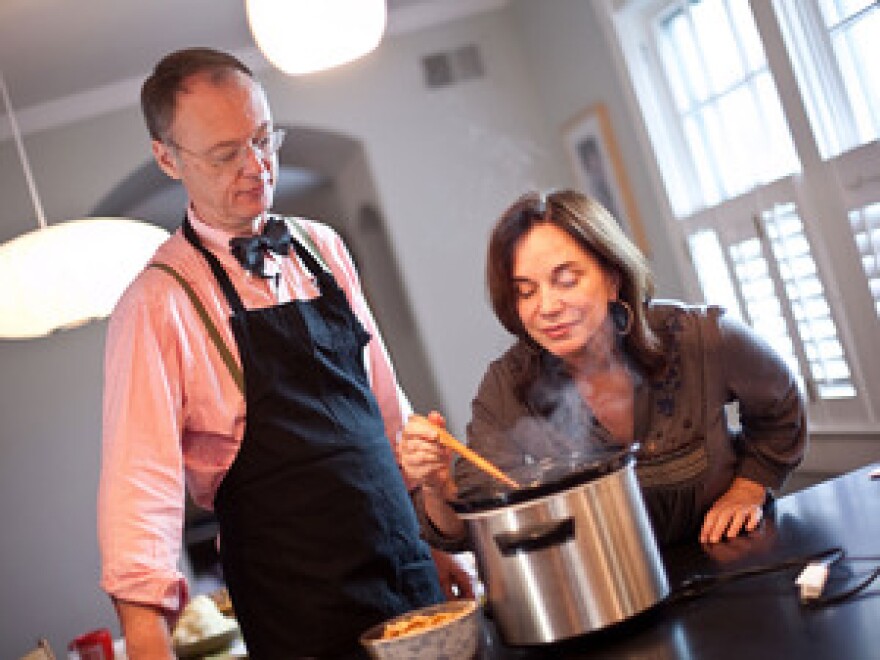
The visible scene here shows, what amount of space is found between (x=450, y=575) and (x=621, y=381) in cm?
55

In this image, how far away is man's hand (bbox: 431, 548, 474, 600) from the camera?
2096 mm

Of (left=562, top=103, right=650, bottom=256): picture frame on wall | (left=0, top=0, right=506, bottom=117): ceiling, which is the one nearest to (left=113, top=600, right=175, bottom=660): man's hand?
(left=0, top=0, right=506, bottom=117): ceiling

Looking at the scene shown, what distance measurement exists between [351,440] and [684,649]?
0.89 meters

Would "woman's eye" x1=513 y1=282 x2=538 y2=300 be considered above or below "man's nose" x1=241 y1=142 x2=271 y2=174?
below

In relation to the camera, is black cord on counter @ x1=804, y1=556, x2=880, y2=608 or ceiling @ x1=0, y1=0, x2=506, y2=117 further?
ceiling @ x1=0, y1=0, x2=506, y2=117

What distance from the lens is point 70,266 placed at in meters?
3.57

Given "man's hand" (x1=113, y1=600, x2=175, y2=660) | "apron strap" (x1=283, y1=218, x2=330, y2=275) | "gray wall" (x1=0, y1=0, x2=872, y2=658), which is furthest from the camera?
"gray wall" (x1=0, y1=0, x2=872, y2=658)

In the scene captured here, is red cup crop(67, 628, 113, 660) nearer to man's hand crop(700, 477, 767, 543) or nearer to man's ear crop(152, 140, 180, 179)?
man's ear crop(152, 140, 180, 179)

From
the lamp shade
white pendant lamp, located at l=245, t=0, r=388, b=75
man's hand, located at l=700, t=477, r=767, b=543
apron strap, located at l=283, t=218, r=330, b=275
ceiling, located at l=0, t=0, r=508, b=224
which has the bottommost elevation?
man's hand, located at l=700, t=477, r=767, b=543

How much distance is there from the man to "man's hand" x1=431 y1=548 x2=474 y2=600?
52mm

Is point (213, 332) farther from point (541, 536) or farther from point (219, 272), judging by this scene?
point (541, 536)

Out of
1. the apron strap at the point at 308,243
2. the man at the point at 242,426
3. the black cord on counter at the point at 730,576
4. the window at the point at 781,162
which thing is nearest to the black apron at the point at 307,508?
the man at the point at 242,426

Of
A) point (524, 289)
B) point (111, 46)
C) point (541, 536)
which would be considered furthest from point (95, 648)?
point (111, 46)

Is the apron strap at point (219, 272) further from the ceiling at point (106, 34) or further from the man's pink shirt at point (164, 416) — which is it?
the ceiling at point (106, 34)
